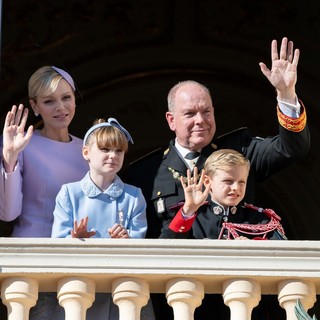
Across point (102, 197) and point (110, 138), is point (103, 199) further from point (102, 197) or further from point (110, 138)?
point (110, 138)

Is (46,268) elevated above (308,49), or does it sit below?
below

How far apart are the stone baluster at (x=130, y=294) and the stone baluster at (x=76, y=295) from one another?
12 centimetres

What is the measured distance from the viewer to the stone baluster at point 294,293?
7176mm

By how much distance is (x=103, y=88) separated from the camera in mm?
13023

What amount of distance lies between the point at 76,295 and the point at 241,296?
0.73 m

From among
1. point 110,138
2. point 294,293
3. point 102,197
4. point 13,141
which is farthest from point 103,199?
point 294,293

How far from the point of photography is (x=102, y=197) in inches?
302

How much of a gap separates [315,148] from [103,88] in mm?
1770

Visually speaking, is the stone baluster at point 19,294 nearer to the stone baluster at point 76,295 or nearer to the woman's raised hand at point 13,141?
the stone baluster at point 76,295

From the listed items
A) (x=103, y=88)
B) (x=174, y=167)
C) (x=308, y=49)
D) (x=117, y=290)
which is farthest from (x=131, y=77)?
(x=117, y=290)

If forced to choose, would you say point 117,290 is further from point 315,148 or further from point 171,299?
point 315,148

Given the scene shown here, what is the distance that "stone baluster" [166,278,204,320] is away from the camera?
7156mm

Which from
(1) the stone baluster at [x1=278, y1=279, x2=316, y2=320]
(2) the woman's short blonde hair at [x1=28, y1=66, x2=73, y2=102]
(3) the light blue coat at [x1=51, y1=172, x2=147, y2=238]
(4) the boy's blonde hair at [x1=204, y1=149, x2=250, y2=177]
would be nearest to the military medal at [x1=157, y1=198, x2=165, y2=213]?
(3) the light blue coat at [x1=51, y1=172, x2=147, y2=238]

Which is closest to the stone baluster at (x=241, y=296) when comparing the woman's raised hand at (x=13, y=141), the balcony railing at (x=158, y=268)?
the balcony railing at (x=158, y=268)
